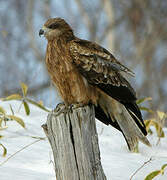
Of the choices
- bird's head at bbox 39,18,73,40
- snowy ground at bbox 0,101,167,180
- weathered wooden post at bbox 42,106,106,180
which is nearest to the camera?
weathered wooden post at bbox 42,106,106,180

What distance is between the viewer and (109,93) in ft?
14.7

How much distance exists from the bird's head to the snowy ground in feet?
3.43

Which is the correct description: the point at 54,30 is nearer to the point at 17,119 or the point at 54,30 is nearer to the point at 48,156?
the point at 17,119

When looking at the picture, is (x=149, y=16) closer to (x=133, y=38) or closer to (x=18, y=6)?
(x=133, y=38)

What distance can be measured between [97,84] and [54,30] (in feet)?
2.62

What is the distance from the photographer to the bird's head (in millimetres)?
4852

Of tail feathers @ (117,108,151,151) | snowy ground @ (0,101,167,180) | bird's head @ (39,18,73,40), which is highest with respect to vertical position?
bird's head @ (39,18,73,40)

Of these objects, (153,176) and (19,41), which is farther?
(19,41)

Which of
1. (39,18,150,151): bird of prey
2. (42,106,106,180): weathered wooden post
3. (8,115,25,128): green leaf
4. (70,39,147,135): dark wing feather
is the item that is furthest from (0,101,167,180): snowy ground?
(42,106,106,180): weathered wooden post

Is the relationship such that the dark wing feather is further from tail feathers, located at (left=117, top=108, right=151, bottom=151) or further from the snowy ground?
the snowy ground

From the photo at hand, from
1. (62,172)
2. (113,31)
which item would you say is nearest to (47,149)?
(62,172)

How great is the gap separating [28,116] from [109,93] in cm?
153

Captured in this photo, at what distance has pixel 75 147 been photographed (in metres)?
3.65

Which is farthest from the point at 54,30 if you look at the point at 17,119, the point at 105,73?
the point at 17,119
